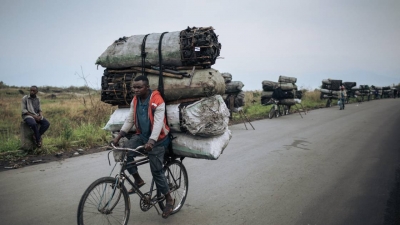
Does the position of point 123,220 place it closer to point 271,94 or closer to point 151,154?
point 151,154

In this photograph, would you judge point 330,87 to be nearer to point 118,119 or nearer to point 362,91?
point 362,91

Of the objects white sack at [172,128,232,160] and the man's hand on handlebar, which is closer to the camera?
the man's hand on handlebar

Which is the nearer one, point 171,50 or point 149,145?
point 149,145

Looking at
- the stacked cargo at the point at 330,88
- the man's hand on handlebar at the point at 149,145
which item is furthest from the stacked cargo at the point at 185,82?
the stacked cargo at the point at 330,88

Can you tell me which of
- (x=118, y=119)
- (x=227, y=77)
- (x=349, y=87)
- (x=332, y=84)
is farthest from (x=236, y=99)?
(x=349, y=87)

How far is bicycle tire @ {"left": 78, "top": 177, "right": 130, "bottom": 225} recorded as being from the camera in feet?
10.5

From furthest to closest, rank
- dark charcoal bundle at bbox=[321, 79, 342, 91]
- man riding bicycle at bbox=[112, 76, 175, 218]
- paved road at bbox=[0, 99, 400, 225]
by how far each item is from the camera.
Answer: dark charcoal bundle at bbox=[321, 79, 342, 91], paved road at bbox=[0, 99, 400, 225], man riding bicycle at bbox=[112, 76, 175, 218]

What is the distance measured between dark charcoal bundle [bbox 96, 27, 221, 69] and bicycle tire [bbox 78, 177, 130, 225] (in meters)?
1.89

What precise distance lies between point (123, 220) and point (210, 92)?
200 cm

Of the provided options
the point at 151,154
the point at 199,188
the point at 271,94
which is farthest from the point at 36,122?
the point at 271,94

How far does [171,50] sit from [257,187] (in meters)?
2.78

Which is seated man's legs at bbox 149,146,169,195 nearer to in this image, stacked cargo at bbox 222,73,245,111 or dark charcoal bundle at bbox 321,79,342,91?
stacked cargo at bbox 222,73,245,111

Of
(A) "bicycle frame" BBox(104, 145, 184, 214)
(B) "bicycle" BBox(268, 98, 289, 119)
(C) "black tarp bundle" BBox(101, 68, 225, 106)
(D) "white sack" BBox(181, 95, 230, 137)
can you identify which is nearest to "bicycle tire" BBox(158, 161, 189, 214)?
(A) "bicycle frame" BBox(104, 145, 184, 214)

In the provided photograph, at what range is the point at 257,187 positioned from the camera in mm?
5426
